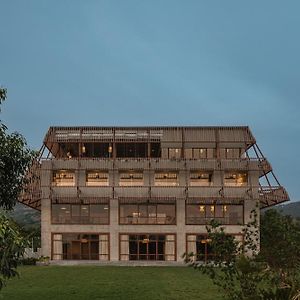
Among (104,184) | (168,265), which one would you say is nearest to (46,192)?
(104,184)

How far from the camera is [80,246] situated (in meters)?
59.2

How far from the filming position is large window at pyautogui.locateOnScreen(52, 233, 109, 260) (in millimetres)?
59000

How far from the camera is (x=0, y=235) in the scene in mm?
9109

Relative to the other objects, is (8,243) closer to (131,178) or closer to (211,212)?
(131,178)

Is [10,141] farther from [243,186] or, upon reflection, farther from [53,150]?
[53,150]

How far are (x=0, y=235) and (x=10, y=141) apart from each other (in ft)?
17.6

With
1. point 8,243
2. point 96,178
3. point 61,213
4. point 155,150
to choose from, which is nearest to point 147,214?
point 96,178

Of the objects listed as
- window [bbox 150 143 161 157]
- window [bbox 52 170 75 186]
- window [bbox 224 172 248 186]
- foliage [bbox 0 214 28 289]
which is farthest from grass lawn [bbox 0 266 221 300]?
window [bbox 150 143 161 157]

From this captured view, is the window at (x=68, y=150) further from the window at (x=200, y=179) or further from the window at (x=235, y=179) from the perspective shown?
the window at (x=235, y=179)

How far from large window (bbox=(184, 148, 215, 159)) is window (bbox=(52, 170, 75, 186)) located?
1355 centimetres

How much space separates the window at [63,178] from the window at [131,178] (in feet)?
18.5

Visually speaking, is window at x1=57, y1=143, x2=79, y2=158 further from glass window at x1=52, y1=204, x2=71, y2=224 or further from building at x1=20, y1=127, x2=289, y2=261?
glass window at x1=52, y1=204, x2=71, y2=224

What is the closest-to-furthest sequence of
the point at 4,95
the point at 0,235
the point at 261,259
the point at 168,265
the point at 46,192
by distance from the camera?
the point at 0,235, the point at 261,259, the point at 4,95, the point at 168,265, the point at 46,192

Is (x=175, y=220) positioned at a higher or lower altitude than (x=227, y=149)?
lower
